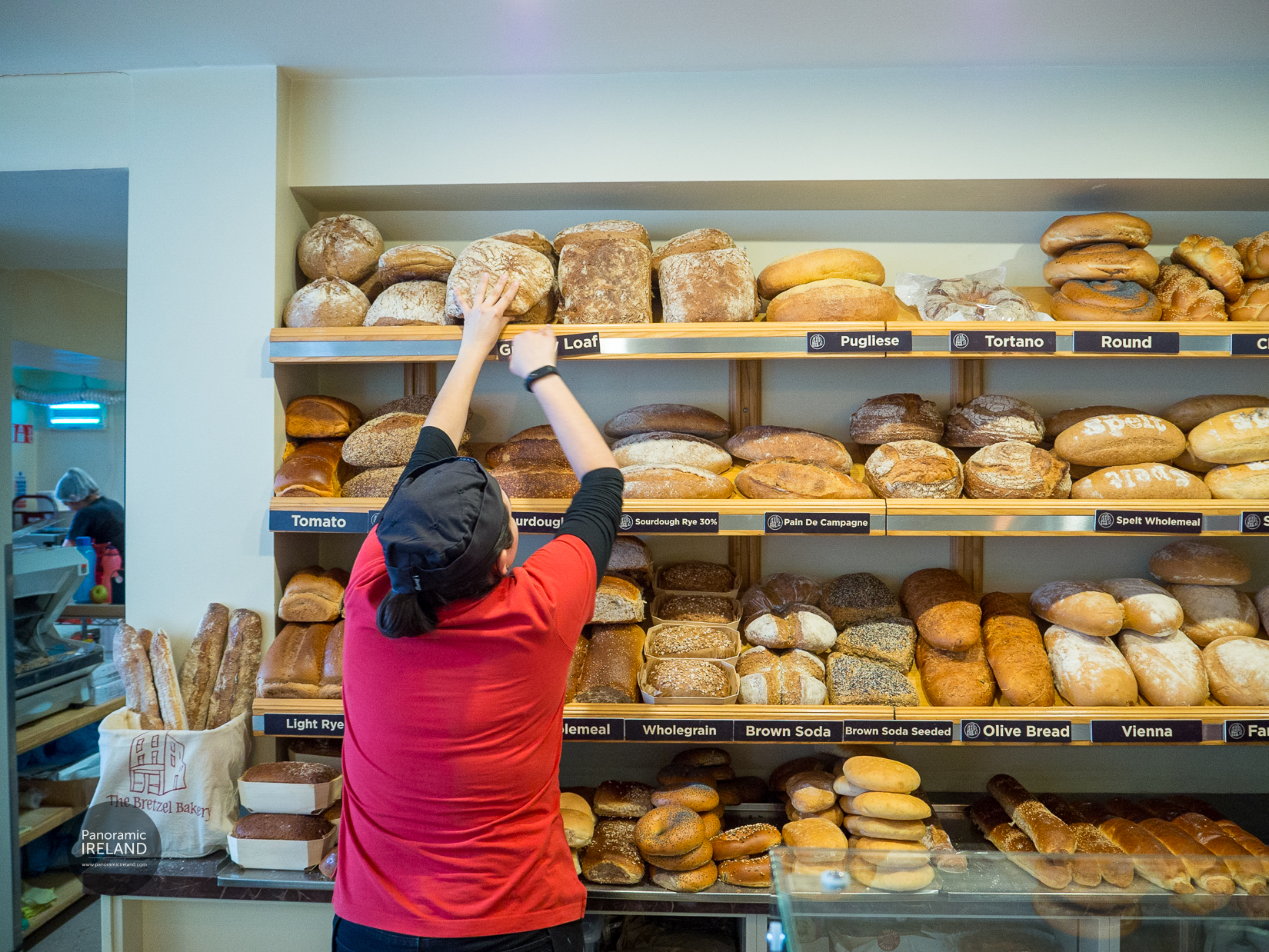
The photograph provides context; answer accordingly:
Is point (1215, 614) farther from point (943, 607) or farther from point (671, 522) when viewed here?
point (671, 522)

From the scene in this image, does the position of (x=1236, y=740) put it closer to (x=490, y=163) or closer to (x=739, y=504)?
(x=739, y=504)

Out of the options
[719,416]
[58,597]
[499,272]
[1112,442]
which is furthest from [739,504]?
[58,597]

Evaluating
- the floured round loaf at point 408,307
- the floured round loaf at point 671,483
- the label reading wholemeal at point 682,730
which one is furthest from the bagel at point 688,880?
the floured round loaf at point 408,307

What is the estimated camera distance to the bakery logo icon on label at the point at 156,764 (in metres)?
2.10

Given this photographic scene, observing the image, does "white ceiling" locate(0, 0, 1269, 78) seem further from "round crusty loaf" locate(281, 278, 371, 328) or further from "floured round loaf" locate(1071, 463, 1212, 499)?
"floured round loaf" locate(1071, 463, 1212, 499)

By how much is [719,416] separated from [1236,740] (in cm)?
177

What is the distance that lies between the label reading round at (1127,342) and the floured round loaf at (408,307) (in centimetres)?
191

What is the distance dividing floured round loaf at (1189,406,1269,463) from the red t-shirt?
202 cm

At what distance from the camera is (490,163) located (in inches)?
95.3

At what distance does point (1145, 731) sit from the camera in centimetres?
207

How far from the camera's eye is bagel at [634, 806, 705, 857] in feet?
6.50

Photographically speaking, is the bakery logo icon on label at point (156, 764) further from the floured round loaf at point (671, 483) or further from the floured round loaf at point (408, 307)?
the floured round loaf at point (671, 483)

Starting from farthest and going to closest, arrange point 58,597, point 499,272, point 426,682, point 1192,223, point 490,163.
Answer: point 58,597
point 1192,223
point 490,163
point 499,272
point 426,682

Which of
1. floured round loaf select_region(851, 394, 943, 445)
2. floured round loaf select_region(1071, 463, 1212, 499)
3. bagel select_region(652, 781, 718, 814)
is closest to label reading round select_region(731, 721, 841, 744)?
bagel select_region(652, 781, 718, 814)
